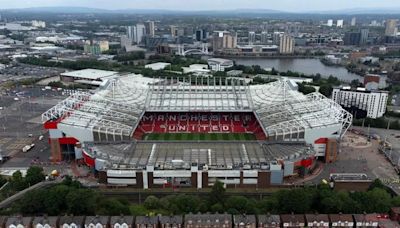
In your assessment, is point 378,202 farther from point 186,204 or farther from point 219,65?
point 219,65

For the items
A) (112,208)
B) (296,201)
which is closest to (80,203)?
(112,208)

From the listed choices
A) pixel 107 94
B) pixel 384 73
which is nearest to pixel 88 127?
pixel 107 94

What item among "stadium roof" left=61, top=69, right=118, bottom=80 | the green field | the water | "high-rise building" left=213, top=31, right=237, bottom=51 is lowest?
the water

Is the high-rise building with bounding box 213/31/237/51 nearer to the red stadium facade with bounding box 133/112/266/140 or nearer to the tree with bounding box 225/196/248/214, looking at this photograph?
the red stadium facade with bounding box 133/112/266/140

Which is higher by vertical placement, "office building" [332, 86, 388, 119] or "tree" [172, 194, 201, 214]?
"office building" [332, 86, 388, 119]

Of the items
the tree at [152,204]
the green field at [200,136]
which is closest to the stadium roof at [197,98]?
the green field at [200,136]

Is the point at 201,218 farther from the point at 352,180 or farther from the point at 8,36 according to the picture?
the point at 8,36

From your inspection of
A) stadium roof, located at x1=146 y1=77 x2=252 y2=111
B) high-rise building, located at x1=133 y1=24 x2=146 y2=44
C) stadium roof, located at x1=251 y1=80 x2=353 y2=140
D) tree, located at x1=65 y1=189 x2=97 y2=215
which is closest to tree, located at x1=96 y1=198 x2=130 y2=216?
tree, located at x1=65 y1=189 x2=97 y2=215
